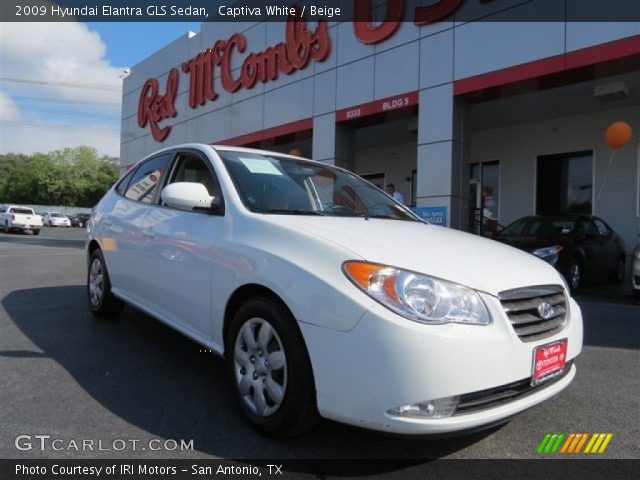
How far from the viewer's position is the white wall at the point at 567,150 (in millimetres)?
11844

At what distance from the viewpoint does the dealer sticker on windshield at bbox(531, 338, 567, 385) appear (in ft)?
7.50

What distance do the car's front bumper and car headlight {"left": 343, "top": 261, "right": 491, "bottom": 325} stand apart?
4cm

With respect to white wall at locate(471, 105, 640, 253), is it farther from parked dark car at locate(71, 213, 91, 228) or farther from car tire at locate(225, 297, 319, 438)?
parked dark car at locate(71, 213, 91, 228)

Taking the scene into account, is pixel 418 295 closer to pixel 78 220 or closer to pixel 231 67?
pixel 231 67

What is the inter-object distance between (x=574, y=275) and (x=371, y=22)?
7392 millimetres

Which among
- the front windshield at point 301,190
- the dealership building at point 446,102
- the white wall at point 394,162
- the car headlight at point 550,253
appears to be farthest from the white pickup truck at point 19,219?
the front windshield at point 301,190

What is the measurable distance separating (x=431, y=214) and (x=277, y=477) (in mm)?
8527

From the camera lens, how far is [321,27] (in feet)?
41.7

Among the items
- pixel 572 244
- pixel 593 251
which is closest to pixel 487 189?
pixel 593 251

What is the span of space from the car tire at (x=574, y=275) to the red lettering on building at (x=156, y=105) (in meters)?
15.3

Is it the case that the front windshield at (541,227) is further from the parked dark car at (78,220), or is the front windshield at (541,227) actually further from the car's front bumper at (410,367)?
the parked dark car at (78,220)

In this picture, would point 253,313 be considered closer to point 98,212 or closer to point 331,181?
point 331,181

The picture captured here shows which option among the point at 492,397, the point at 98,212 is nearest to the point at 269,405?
the point at 492,397
